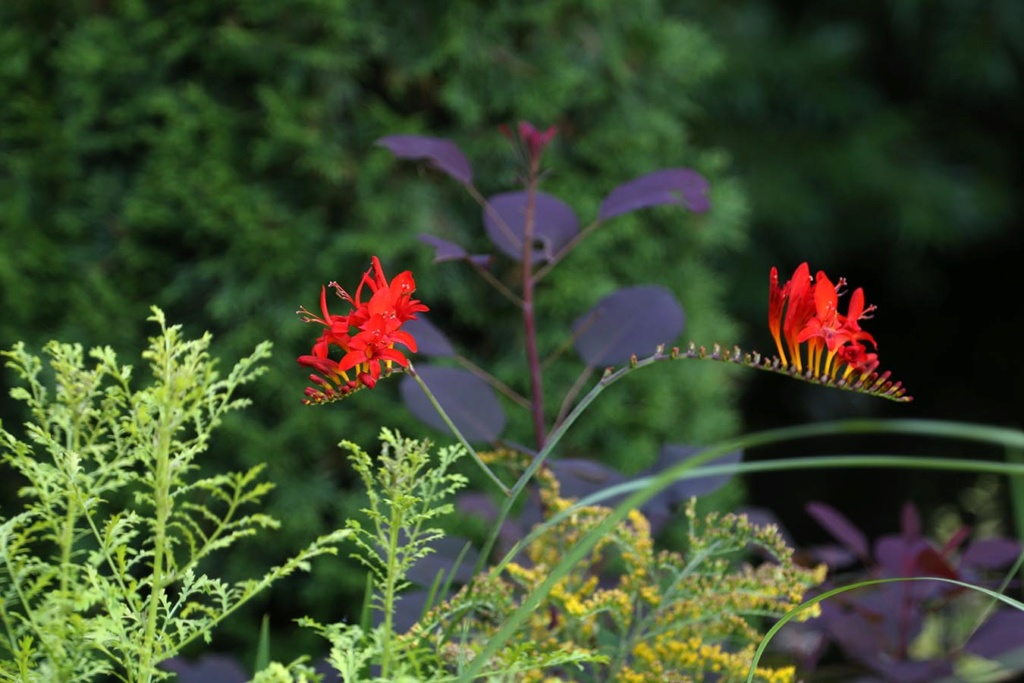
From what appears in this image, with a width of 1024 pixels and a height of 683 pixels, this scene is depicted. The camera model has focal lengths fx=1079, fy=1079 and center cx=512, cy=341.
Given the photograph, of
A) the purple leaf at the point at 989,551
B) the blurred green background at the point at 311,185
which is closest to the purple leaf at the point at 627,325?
the purple leaf at the point at 989,551

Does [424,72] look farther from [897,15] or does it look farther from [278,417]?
[897,15]

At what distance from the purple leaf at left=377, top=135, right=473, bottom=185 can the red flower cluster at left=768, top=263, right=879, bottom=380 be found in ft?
1.71

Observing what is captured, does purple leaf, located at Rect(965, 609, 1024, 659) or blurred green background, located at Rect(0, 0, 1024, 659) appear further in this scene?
blurred green background, located at Rect(0, 0, 1024, 659)

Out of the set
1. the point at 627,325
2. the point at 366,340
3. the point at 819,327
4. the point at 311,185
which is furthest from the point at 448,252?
the point at 311,185

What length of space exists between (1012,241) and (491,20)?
474cm

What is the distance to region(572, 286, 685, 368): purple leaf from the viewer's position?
1.34m

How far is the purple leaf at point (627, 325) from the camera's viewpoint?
4.41ft

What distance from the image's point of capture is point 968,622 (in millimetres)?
2678

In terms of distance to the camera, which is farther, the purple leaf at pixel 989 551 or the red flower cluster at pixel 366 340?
the purple leaf at pixel 989 551

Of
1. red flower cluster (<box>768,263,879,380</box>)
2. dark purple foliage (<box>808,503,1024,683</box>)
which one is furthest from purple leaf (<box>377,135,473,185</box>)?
dark purple foliage (<box>808,503,1024,683</box>)

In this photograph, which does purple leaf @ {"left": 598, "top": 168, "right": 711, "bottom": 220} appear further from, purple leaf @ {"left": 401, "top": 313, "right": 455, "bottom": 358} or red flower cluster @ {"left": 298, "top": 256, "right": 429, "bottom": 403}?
red flower cluster @ {"left": 298, "top": 256, "right": 429, "bottom": 403}

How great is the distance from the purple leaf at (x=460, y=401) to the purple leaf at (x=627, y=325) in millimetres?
150

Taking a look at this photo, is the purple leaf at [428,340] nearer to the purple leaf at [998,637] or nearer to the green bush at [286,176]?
the purple leaf at [998,637]

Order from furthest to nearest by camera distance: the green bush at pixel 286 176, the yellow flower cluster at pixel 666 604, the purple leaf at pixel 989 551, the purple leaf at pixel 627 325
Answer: the green bush at pixel 286 176
the purple leaf at pixel 989 551
the purple leaf at pixel 627 325
the yellow flower cluster at pixel 666 604
